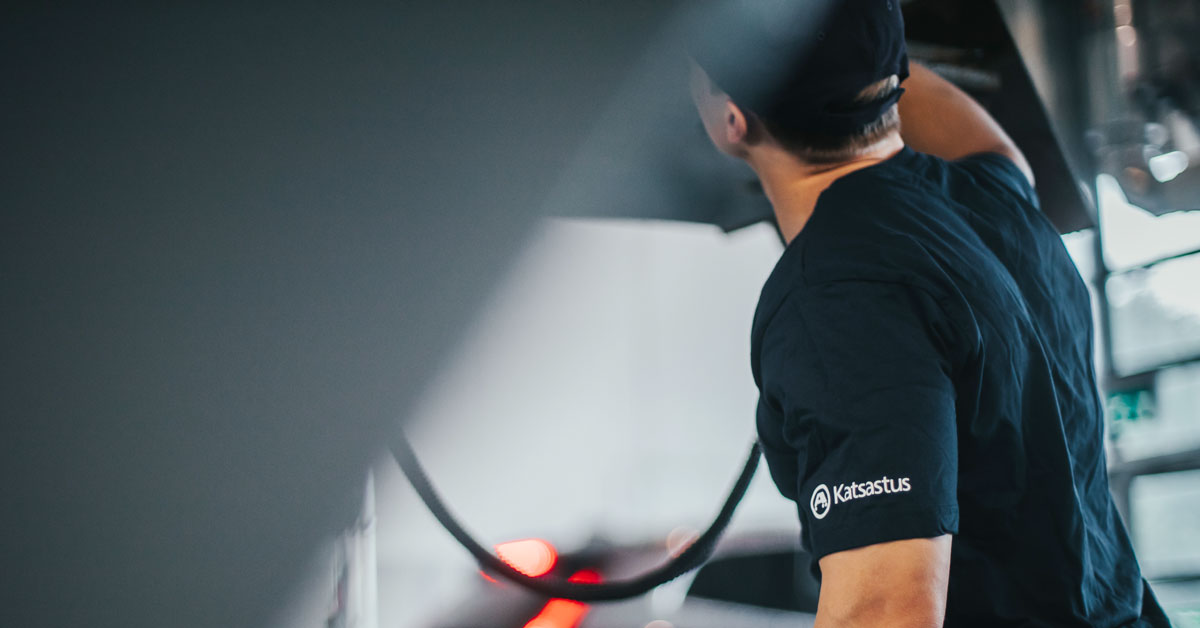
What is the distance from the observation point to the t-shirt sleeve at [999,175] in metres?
0.77

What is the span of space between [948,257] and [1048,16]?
9.23 ft

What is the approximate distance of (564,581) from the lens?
940mm

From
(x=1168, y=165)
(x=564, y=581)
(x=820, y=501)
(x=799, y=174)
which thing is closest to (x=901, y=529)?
(x=820, y=501)

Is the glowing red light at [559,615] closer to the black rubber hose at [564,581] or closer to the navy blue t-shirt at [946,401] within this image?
the black rubber hose at [564,581]

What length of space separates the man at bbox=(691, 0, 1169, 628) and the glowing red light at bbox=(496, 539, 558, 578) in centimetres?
36

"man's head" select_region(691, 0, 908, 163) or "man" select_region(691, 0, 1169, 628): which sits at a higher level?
"man's head" select_region(691, 0, 908, 163)

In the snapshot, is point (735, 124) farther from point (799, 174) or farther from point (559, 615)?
point (559, 615)

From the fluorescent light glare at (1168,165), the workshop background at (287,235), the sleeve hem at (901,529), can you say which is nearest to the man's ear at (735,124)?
the workshop background at (287,235)

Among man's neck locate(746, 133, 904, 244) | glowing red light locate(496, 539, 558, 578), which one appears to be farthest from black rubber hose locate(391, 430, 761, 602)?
man's neck locate(746, 133, 904, 244)

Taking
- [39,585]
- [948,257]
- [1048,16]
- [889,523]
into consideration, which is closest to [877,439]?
→ [889,523]

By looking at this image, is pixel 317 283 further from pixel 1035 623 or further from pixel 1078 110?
pixel 1078 110

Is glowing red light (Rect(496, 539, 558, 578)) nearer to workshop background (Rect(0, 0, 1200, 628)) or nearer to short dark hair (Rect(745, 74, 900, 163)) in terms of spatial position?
workshop background (Rect(0, 0, 1200, 628))

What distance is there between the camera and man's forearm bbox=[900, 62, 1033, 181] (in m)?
0.88

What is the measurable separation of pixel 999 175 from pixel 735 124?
0.80 feet
